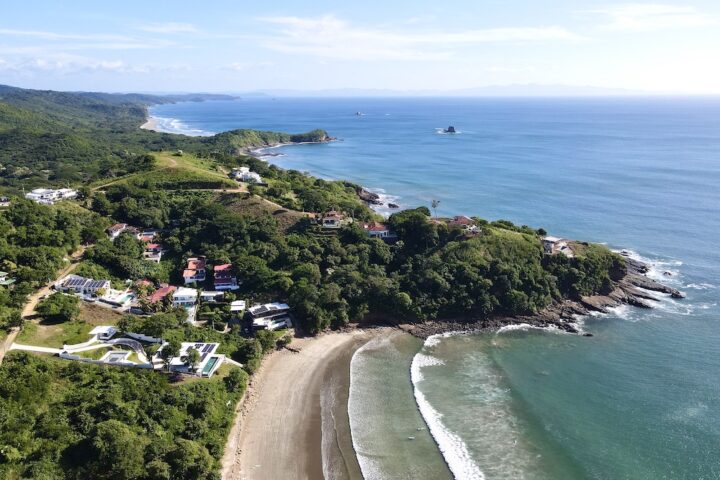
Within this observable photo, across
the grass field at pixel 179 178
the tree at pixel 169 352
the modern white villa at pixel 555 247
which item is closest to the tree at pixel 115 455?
the tree at pixel 169 352

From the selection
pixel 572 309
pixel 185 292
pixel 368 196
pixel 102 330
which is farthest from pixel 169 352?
pixel 368 196

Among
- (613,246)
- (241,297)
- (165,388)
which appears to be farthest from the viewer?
(613,246)

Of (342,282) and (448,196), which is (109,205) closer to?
(342,282)

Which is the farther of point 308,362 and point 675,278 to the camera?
point 675,278

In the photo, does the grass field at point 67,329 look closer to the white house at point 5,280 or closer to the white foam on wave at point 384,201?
the white house at point 5,280

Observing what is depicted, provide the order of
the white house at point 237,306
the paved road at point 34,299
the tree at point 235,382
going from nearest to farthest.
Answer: the paved road at point 34,299, the tree at point 235,382, the white house at point 237,306

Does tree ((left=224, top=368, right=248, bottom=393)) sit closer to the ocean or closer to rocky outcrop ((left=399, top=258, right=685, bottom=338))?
the ocean

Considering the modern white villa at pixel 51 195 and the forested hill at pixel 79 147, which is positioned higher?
the forested hill at pixel 79 147

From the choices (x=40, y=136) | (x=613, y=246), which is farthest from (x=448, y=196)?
(x=40, y=136)
